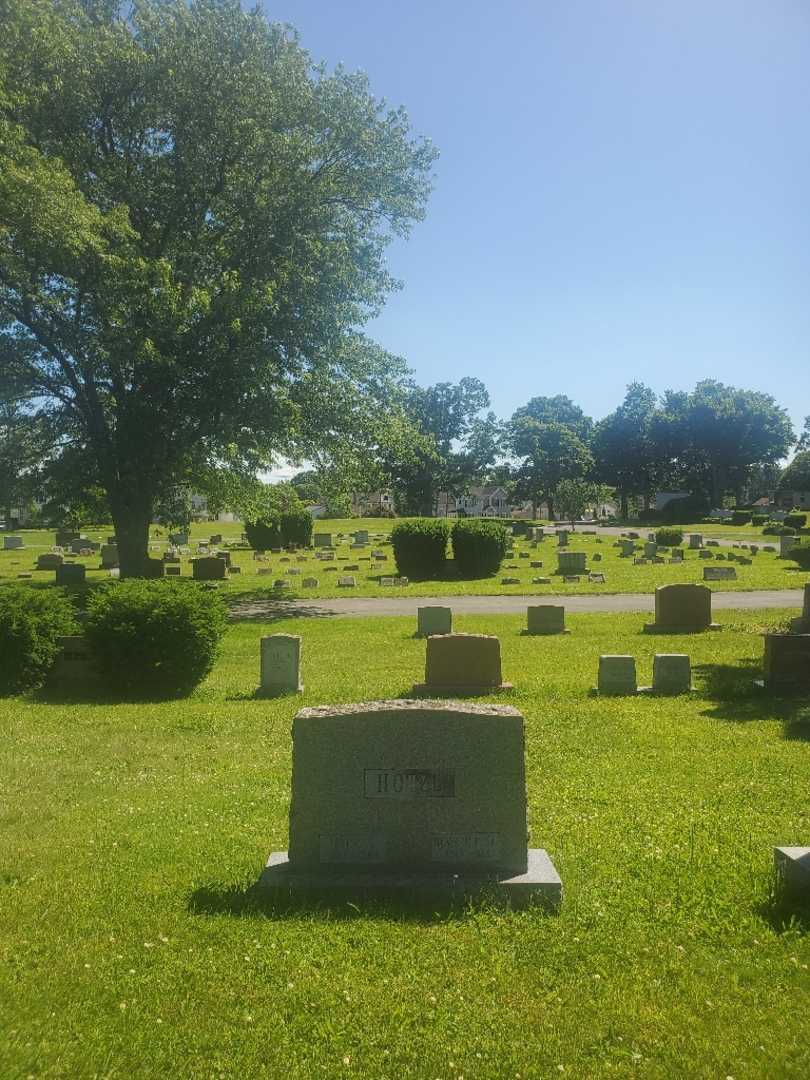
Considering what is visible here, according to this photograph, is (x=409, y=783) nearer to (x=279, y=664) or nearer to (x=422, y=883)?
(x=422, y=883)

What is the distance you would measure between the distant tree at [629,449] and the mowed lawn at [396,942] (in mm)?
95018

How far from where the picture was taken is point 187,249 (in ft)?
80.6

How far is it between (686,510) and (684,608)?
7511 centimetres

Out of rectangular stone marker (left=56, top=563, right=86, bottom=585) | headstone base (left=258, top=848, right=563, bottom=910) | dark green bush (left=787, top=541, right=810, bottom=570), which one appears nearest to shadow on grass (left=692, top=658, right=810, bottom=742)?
headstone base (left=258, top=848, right=563, bottom=910)

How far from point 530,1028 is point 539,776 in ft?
15.3

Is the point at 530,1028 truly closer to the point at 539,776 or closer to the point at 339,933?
the point at 339,933

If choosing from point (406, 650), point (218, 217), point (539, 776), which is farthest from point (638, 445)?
point (539, 776)

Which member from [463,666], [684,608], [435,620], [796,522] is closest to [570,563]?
[684,608]

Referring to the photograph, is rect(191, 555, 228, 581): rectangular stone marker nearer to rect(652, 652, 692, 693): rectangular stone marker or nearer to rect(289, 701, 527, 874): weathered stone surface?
rect(652, 652, 692, 693): rectangular stone marker

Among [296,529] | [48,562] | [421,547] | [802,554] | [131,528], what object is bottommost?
[48,562]

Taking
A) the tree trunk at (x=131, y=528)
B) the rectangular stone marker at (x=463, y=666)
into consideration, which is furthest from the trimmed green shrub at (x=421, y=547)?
the rectangular stone marker at (x=463, y=666)

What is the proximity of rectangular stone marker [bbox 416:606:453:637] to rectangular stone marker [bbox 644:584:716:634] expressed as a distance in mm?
4510

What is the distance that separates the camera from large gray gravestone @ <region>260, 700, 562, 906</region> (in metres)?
5.60

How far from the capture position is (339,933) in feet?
16.3
